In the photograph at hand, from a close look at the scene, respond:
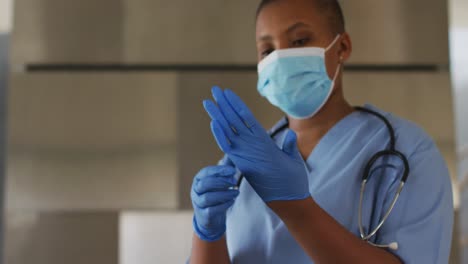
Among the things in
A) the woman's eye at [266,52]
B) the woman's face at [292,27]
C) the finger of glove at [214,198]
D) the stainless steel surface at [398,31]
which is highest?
the stainless steel surface at [398,31]

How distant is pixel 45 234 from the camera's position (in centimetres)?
200

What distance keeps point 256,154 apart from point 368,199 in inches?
9.0

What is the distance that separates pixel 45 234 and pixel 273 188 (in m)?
1.38

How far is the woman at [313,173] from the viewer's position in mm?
807

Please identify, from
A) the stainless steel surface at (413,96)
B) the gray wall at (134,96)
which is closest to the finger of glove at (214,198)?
the gray wall at (134,96)

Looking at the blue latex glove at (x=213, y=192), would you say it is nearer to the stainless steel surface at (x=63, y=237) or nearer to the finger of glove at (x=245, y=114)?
the finger of glove at (x=245, y=114)

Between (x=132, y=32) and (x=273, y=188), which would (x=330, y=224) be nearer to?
(x=273, y=188)

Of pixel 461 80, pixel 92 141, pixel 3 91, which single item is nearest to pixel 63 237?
pixel 92 141

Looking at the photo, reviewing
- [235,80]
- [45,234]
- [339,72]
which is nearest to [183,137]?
[235,80]

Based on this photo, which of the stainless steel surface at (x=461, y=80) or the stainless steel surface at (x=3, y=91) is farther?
the stainless steel surface at (x=461, y=80)

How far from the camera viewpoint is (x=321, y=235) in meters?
0.82

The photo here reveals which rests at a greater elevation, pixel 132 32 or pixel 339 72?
pixel 132 32

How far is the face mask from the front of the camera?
1.04 metres

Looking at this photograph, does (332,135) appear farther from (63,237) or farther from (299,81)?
(63,237)
